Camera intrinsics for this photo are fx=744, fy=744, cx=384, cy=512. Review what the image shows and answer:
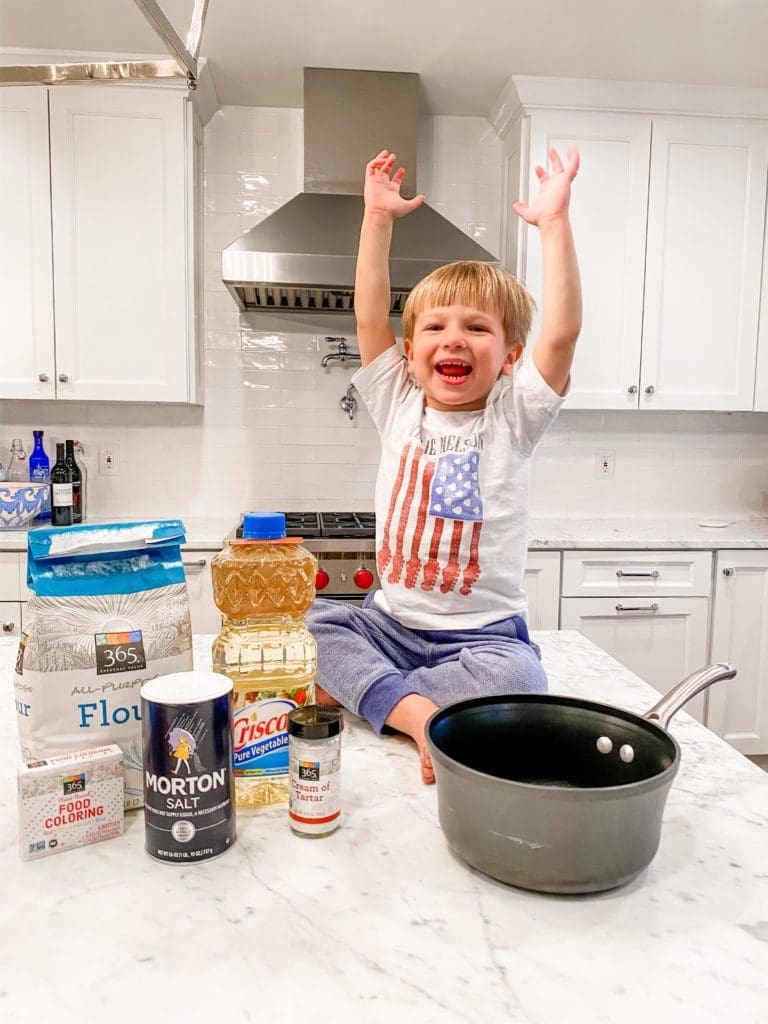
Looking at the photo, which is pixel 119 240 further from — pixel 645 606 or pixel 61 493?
pixel 645 606

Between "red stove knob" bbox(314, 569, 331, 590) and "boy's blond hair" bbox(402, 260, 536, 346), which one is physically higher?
"boy's blond hair" bbox(402, 260, 536, 346)

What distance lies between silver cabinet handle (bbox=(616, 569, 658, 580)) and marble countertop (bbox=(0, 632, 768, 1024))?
198cm

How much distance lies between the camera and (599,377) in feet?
9.29

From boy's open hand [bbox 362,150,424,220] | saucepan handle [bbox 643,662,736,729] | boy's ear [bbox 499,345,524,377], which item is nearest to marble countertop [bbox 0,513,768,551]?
boy's ear [bbox 499,345,524,377]

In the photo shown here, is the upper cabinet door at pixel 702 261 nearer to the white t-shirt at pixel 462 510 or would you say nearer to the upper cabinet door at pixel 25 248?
the white t-shirt at pixel 462 510

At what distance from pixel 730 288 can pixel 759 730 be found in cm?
168

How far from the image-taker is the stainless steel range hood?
8.07ft

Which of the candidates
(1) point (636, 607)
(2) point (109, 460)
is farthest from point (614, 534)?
(2) point (109, 460)

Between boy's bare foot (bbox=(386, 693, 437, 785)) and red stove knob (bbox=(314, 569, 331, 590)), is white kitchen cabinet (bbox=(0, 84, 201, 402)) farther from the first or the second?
boy's bare foot (bbox=(386, 693, 437, 785))

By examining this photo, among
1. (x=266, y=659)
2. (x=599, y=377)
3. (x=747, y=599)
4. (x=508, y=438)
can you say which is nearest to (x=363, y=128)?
(x=599, y=377)

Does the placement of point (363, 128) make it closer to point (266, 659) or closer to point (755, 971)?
point (266, 659)

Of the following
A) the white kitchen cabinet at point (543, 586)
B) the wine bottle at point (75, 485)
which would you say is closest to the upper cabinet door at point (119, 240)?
the wine bottle at point (75, 485)

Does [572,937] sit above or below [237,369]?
below

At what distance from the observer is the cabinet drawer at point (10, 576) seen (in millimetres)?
2465
